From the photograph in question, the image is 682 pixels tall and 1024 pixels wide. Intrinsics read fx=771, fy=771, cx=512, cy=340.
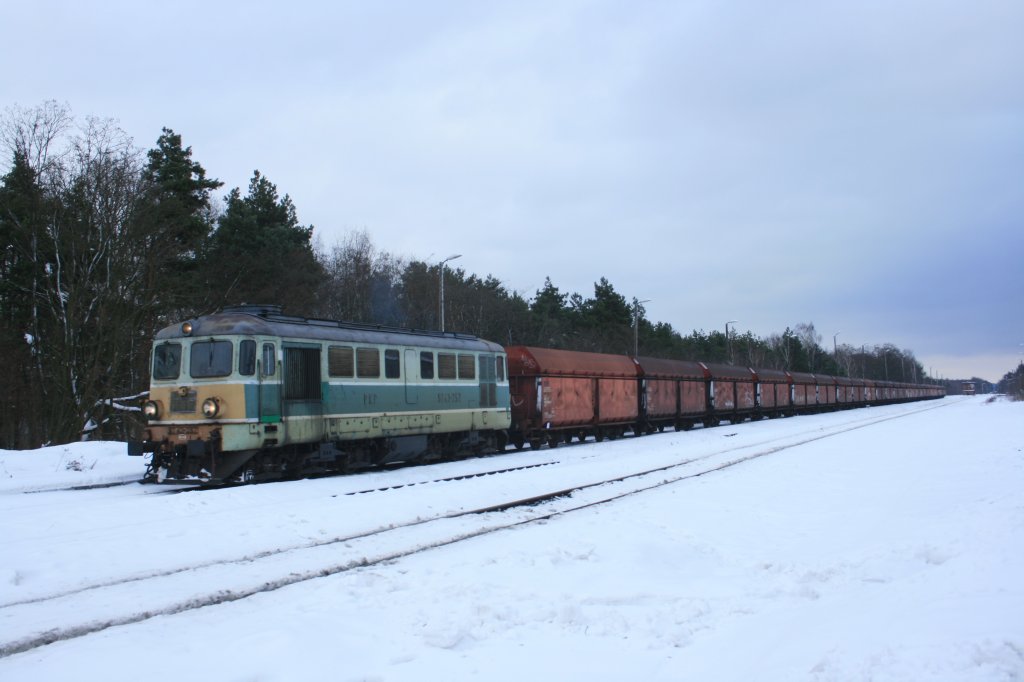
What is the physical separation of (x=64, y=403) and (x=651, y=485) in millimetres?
19979

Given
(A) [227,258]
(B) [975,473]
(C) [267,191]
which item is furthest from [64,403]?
(B) [975,473]

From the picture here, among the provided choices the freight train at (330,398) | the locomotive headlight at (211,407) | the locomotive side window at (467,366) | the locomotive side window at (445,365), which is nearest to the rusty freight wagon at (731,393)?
the freight train at (330,398)

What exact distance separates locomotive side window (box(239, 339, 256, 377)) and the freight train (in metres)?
0.02

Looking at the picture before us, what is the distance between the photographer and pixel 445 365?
1972 centimetres

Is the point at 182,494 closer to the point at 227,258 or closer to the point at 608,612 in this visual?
the point at 608,612

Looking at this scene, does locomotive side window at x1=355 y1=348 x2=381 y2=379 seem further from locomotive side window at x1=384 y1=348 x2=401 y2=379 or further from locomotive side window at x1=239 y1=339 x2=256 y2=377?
locomotive side window at x1=239 y1=339 x2=256 y2=377

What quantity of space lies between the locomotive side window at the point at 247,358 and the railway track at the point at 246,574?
17.2ft

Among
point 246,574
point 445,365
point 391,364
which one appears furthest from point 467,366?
point 246,574

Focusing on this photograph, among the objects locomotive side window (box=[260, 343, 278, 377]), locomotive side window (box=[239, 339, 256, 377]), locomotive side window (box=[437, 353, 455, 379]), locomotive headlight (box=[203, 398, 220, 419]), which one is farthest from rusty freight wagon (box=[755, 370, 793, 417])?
locomotive headlight (box=[203, 398, 220, 419])

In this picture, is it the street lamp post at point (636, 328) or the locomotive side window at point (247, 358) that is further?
the street lamp post at point (636, 328)

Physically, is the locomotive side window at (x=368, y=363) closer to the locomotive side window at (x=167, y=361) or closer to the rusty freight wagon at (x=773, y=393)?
the locomotive side window at (x=167, y=361)

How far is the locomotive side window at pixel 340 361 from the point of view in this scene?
1622cm

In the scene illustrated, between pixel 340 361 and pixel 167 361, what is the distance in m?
3.37

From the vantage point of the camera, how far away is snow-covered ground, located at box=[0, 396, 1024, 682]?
5344mm
